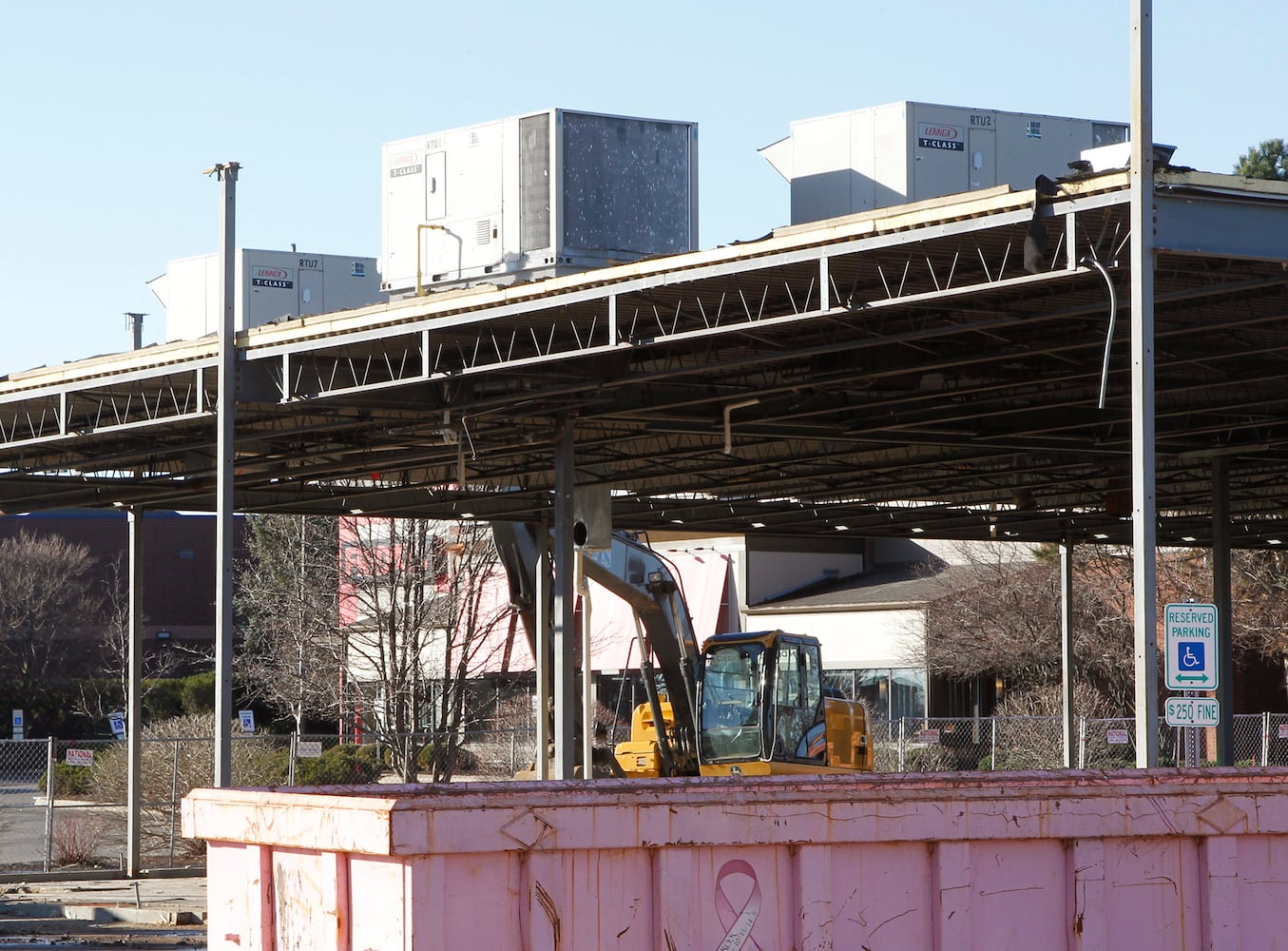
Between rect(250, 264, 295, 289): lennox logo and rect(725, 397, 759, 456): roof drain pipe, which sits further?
rect(250, 264, 295, 289): lennox logo

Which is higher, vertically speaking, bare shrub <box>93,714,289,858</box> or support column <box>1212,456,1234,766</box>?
support column <box>1212,456,1234,766</box>

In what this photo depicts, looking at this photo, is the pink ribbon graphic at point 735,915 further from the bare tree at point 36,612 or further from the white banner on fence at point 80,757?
the bare tree at point 36,612

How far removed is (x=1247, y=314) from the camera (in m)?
16.9

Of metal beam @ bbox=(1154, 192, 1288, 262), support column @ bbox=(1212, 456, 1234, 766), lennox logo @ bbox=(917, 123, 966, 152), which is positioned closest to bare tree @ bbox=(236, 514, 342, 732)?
support column @ bbox=(1212, 456, 1234, 766)

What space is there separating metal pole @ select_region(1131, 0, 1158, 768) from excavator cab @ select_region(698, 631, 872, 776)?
10.9 meters

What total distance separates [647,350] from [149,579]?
56006 mm

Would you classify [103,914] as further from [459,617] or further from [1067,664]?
[1067,664]

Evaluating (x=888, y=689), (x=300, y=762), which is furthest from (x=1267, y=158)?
(x=300, y=762)

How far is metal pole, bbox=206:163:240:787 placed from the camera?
55.6 ft

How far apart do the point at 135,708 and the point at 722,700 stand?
405 inches

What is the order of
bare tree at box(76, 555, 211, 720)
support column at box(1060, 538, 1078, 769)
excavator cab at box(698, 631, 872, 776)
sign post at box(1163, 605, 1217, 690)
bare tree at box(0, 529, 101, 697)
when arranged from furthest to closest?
bare tree at box(0, 529, 101, 697) → bare tree at box(76, 555, 211, 720) → support column at box(1060, 538, 1078, 769) → excavator cab at box(698, 631, 872, 776) → sign post at box(1163, 605, 1217, 690)

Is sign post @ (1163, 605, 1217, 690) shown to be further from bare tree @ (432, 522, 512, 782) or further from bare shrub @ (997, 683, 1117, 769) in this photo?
bare shrub @ (997, 683, 1117, 769)

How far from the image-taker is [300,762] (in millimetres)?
36469

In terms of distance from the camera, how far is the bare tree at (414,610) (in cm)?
3684
